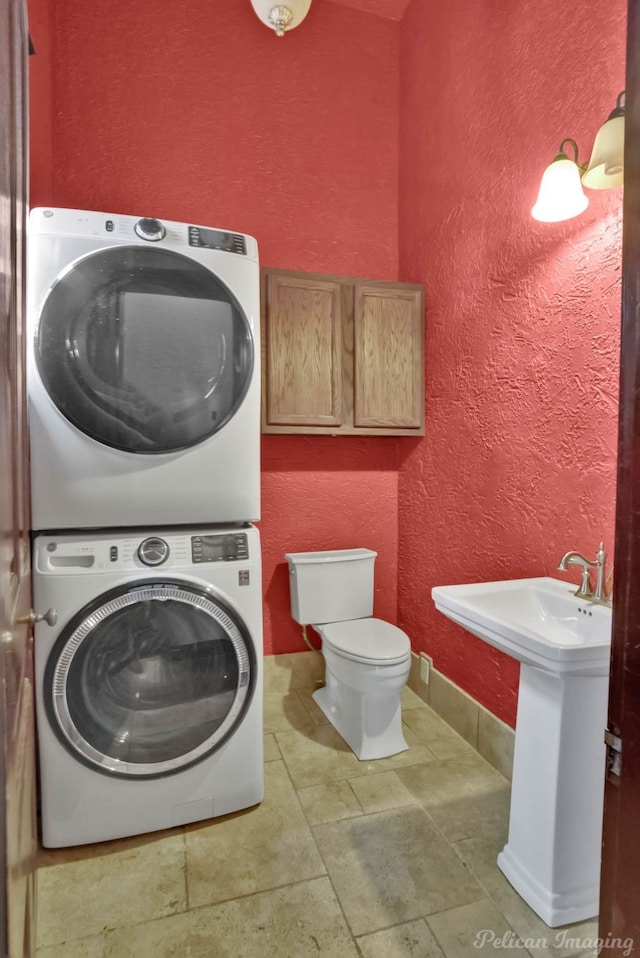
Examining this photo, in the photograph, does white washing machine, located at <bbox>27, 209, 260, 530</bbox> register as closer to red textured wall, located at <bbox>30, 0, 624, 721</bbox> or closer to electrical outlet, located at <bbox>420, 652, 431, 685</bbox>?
red textured wall, located at <bbox>30, 0, 624, 721</bbox>

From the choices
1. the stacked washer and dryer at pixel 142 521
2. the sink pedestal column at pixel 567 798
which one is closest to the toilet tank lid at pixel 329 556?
the stacked washer and dryer at pixel 142 521

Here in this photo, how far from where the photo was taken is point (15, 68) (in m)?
0.86

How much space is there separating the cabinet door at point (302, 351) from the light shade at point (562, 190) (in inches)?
41.9

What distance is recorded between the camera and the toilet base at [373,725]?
203cm

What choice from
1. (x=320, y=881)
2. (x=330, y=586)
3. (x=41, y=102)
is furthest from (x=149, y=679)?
(x=41, y=102)

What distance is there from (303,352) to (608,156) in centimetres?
137

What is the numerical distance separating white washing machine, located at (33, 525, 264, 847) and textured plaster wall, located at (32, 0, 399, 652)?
93cm

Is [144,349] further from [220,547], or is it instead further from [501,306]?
[501,306]

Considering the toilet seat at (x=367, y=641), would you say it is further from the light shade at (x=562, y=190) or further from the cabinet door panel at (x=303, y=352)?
the light shade at (x=562, y=190)

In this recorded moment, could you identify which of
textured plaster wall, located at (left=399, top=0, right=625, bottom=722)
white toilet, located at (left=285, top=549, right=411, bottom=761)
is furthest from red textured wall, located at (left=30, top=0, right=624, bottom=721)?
white toilet, located at (left=285, top=549, right=411, bottom=761)

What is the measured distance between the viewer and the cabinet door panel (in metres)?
2.30

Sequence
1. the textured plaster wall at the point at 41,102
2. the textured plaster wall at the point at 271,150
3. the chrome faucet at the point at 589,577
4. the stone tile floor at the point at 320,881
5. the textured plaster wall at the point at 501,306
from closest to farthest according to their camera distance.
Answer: the stone tile floor at the point at 320,881
the chrome faucet at the point at 589,577
the textured plaster wall at the point at 501,306
the textured plaster wall at the point at 41,102
the textured plaster wall at the point at 271,150

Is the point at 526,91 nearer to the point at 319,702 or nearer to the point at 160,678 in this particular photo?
the point at 160,678

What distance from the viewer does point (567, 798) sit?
1306mm
